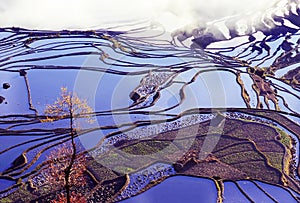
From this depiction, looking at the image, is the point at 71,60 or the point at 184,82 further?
the point at 71,60

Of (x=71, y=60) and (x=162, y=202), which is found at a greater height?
(x=71, y=60)

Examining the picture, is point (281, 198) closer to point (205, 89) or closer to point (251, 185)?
point (251, 185)

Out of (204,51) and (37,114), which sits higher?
(204,51)

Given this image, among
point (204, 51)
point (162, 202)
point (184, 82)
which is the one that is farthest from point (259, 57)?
point (162, 202)

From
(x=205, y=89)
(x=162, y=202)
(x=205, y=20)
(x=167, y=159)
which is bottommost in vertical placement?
(x=162, y=202)

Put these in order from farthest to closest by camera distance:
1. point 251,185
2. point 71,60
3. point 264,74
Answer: point 71,60 < point 264,74 < point 251,185

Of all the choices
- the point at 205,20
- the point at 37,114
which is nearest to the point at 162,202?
the point at 37,114

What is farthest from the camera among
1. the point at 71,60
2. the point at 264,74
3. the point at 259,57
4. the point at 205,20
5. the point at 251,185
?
the point at 205,20

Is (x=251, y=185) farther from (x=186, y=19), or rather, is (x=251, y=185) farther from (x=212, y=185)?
(x=186, y=19)

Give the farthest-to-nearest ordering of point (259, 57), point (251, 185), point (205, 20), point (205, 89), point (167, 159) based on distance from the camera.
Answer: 1. point (205, 20)
2. point (259, 57)
3. point (205, 89)
4. point (167, 159)
5. point (251, 185)
